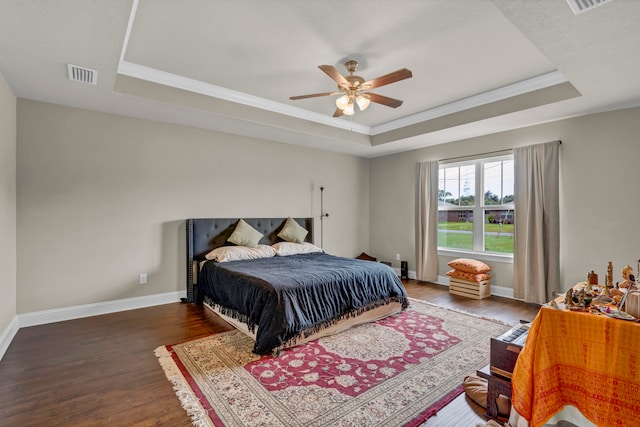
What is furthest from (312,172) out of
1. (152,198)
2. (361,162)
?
(152,198)

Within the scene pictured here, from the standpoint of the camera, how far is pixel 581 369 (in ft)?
4.79

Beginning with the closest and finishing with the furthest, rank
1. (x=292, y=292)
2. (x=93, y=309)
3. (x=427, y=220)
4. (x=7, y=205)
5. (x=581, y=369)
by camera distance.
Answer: (x=581, y=369), (x=292, y=292), (x=7, y=205), (x=93, y=309), (x=427, y=220)

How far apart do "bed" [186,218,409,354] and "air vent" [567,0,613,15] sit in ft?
8.92

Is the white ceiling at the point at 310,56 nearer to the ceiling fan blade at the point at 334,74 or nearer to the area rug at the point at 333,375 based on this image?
the ceiling fan blade at the point at 334,74

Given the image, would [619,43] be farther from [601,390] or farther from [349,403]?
[349,403]

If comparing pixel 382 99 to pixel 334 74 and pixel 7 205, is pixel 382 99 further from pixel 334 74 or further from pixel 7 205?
pixel 7 205

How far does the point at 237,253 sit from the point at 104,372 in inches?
78.7

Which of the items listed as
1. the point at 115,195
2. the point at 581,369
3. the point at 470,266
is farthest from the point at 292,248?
the point at 581,369

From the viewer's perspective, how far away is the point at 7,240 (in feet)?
9.65

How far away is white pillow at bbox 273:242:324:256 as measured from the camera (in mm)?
4695

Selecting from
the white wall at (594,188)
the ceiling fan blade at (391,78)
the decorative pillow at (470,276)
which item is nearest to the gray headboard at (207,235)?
the ceiling fan blade at (391,78)

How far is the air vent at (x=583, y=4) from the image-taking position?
1.82m

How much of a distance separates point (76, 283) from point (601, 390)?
473 cm

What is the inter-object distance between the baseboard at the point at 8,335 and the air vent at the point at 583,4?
4983 millimetres
